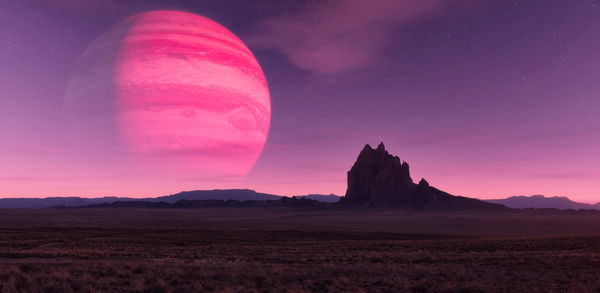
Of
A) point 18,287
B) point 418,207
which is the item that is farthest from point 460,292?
point 418,207

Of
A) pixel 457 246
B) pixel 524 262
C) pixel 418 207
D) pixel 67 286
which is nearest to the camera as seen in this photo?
pixel 67 286

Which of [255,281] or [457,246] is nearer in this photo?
[255,281]

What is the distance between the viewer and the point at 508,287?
44.7 ft

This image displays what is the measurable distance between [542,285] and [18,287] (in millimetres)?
20914

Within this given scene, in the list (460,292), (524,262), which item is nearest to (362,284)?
(460,292)

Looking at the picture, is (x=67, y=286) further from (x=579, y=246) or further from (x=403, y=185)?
(x=403, y=185)

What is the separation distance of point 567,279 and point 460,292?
6051 mm

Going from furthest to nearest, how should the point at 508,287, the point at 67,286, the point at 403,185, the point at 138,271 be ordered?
the point at 403,185
the point at 138,271
the point at 508,287
the point at 67,286

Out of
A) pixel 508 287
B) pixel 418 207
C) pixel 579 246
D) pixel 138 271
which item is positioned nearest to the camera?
pixel 508 287

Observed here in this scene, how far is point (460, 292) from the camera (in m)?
12.8

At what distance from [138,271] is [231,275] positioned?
4.74 metres

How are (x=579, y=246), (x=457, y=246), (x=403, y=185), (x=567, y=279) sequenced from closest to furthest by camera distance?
(x=567, y=279) < (x=579, y=246) < (x=457, y=246) < (x=403, y=185)

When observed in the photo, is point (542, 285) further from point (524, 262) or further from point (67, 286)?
point (67, 286)

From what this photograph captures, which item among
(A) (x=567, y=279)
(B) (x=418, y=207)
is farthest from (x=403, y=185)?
(A) (x=567, y=279)
